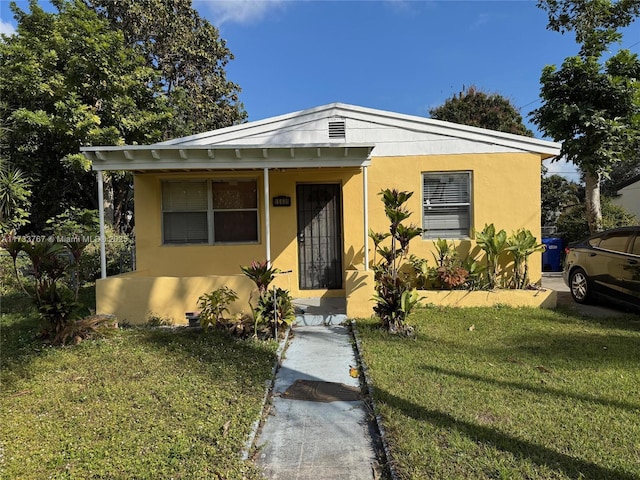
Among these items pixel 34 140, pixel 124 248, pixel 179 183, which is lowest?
pixel 124 248

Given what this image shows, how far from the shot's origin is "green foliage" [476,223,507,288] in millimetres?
7406

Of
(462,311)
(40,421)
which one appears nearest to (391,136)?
(462,311)

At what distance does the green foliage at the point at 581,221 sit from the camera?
43.8ft

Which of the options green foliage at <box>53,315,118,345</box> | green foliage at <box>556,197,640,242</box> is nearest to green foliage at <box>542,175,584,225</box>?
green foliage at <box>556,197,640,242</box>

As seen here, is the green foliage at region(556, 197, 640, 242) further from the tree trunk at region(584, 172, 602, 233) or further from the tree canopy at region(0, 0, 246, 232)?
the tree canopy at region(0, 0, 246, 232)

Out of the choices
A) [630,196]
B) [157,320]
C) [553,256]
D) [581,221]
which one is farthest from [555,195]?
[157,320]

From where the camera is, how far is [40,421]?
10.9 feet

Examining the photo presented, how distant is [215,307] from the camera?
5.76m

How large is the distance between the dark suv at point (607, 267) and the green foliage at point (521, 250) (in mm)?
823

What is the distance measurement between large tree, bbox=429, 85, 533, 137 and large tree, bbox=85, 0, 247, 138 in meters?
12.5

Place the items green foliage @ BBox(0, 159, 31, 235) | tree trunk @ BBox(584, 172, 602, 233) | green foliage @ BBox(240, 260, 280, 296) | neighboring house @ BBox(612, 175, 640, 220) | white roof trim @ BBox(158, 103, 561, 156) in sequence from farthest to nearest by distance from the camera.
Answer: neighboring house @ BBox(612, 175, 640, 220) → green foliage @ BBox(0, 159, 31, 235) → tree trunk @ BBox(584, 172, 602, 233) → white roof trim @ BBox(158, 103, 561, 156) → green foliage @ BBox(240, 260, 280, 296)

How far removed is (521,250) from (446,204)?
1636 mm

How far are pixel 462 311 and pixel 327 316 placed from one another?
238cm

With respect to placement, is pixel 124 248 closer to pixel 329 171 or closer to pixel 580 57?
pixel 329 171
